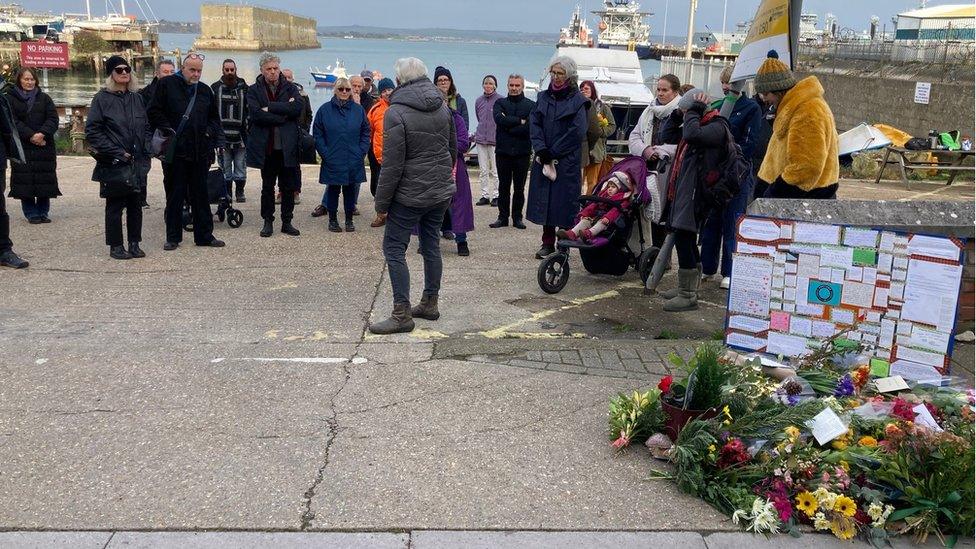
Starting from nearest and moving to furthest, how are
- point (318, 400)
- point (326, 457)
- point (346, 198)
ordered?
point (326, 457), point (318, 400), point (346, 198)

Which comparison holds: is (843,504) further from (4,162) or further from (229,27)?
(229,27)

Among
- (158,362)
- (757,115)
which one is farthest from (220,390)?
(757,115)

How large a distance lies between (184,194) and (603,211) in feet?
14.0

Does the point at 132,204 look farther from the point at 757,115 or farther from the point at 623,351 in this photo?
the point at 757,115

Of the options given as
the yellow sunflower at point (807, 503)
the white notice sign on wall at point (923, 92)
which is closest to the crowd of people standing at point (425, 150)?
the yellow sunflower at point (807, 503)

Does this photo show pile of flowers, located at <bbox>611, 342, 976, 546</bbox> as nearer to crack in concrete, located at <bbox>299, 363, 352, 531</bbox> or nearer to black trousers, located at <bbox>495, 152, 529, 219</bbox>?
crack in concrete, located at <bbox>299, 363, 352, 531</bbox>

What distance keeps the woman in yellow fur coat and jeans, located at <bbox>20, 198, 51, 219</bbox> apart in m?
8.10

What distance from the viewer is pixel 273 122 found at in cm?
934

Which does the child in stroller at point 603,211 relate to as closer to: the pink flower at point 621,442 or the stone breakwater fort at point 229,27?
the pink flower at point 621,442

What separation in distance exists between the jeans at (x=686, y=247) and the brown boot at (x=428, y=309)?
75.7 inches

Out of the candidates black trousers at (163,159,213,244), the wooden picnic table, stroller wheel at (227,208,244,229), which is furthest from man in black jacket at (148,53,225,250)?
the wooden picnic table

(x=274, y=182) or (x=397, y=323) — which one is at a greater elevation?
(x=274, y=182)

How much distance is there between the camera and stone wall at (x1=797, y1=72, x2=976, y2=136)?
2466cm

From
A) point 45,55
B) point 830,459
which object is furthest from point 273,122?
point 45,55
